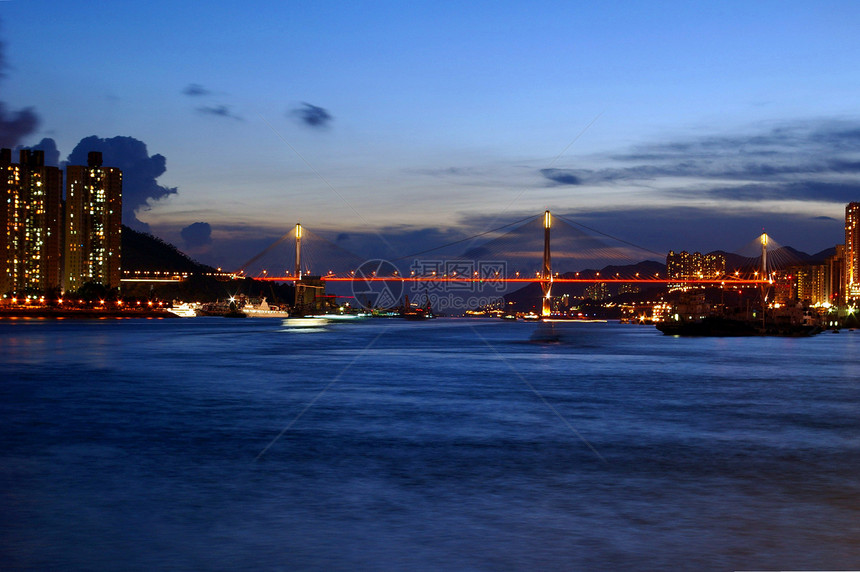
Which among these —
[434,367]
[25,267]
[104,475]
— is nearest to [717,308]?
[434,367]

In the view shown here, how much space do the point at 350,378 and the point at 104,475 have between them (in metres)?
19.3

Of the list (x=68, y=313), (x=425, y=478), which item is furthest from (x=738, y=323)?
(x=68, y=313)

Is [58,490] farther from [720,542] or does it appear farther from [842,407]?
Answer: [842,407]

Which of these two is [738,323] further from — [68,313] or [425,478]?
[68,313]

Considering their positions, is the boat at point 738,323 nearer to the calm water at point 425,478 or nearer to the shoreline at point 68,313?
the calm water at point 425,478

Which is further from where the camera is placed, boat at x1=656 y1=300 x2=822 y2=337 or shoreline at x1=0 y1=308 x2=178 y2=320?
shoreline at x1=0 y1=308 x2=178 y2=320

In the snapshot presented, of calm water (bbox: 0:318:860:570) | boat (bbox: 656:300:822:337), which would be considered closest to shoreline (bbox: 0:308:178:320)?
boat (bbox: 656:300:822:337)

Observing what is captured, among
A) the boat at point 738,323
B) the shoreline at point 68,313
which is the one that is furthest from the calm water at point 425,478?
the shoreline at point 68,313

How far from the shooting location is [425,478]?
12.0 m

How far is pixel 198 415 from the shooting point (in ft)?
64.2

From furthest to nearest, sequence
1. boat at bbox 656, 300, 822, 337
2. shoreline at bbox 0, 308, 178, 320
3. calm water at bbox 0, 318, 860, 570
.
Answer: shoreline at bbox 0, 308, 178, 320
boat at bbox 656, 300, 822, 337
calm water at bbox 0, 318, 860, 570

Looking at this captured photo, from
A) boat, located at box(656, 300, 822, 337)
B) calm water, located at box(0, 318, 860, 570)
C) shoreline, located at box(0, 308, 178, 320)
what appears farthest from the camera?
shoreline, located at box(0, 308, 178, 320)

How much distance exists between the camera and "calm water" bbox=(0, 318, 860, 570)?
8047mm

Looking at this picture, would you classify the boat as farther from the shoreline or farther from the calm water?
the shoreline
